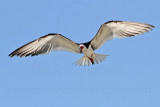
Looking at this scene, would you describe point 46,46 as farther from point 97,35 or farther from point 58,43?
point 97,35

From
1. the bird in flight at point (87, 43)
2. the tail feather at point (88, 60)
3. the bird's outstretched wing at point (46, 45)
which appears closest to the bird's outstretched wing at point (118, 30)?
the bird in flight at point (87, 43)

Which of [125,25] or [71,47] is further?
[71,47]

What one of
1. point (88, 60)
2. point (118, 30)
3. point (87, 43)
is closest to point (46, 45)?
point (87, 43)

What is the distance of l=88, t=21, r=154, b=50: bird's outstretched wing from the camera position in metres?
14.6

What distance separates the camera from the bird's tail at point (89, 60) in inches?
632

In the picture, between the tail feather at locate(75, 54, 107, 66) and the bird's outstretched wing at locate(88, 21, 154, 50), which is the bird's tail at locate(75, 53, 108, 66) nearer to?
the tail feather at locate(75, 54, 107, 66)

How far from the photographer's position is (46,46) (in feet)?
51.5

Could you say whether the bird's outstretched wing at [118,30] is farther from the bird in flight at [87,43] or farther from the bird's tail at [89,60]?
the bird's tail at [89,60]

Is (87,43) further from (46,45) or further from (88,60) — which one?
(46,45)

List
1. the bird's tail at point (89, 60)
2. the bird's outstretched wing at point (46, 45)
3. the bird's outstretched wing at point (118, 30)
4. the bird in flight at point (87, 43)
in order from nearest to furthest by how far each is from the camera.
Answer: the bird's outstretched wing at point (118, 30)
the bird in flight at point (87, 43)
the bird's outstretched wing at point (46, 45)
the bird's tail at point (89, 60)

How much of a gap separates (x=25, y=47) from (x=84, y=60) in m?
2.78

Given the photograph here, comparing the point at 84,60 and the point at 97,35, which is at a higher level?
the point at 97,35

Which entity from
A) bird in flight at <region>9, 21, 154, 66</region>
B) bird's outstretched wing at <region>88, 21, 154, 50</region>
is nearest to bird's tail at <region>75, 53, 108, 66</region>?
bird in flight at <region>9, 21, 154, 66</region>

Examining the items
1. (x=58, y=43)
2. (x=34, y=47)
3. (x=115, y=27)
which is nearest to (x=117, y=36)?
(x=115, y=27)
